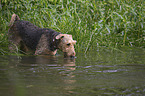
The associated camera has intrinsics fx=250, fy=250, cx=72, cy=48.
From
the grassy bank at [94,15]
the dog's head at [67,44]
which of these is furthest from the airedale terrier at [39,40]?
the grassy bank at [94,15]

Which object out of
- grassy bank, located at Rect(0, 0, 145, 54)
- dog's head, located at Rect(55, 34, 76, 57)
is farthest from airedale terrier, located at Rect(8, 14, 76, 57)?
grassy bank, located at Rect(0, 0, 145, 54)

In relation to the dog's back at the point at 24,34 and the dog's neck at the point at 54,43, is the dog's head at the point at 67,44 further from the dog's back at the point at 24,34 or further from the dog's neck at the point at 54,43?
the dog's back at the point at 24,34

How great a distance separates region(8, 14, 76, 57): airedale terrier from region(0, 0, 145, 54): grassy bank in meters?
1.47

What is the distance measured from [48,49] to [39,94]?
467 centimetres

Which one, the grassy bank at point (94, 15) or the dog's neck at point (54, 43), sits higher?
the grassy bank at point (94, 15)

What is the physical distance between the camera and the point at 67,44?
6875mm

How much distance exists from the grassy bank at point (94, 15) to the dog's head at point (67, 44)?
2159 millimetres

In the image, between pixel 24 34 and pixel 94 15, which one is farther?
pixel 94 15

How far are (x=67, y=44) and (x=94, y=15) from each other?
15.3 ft

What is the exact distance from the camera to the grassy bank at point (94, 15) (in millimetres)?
9859

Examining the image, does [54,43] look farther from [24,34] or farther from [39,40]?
[24,34]

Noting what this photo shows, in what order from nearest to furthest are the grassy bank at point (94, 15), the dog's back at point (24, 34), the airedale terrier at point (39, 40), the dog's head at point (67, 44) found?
the dog's head at point (67, 44), the airedale terrier at point (39, 40), the dog's back at point (24, 34), the grassy bank at point (94, 15)

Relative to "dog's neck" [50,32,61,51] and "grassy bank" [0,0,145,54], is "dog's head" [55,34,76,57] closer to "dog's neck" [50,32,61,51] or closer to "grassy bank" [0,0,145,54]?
"dog's neck" [50,32,61,51]

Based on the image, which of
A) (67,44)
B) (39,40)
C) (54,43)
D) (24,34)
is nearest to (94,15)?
A: (24,34)
